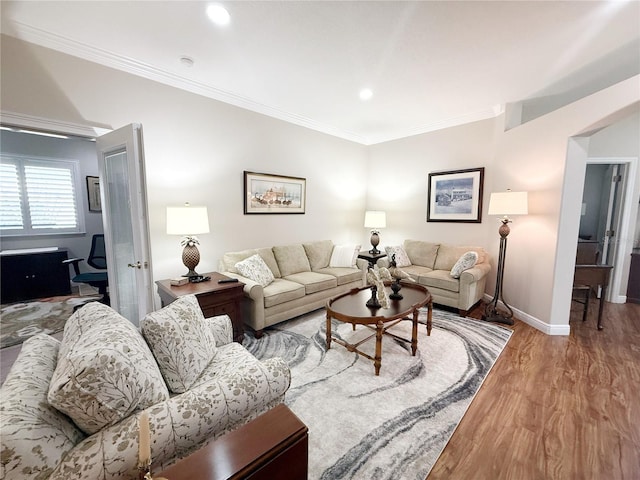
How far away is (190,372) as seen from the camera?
144cm


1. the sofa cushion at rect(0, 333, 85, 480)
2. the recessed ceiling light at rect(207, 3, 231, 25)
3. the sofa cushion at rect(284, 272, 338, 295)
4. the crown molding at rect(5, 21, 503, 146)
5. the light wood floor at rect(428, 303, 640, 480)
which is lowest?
the light wood floor at rect(428, 303, 640, 480)

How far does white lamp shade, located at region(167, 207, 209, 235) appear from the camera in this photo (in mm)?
2629

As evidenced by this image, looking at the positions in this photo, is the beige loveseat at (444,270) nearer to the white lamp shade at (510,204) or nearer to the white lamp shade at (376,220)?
the white lamp shade at (376,220)

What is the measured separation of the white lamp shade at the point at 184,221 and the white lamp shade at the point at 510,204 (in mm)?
3362

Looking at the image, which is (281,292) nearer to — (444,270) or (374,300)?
(374,300)

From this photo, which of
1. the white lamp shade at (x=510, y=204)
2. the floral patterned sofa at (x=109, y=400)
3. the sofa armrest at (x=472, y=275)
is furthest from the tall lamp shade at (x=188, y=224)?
the white lamp shade at (x=510, y=204)

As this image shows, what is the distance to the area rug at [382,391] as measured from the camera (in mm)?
1552

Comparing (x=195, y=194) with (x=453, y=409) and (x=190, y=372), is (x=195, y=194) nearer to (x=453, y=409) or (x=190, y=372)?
(x=190, y=372)

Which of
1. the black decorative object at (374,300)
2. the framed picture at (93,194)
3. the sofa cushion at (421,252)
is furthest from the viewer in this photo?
the framed picture at (93,194)

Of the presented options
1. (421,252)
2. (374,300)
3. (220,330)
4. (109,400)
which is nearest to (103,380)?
(109,400)

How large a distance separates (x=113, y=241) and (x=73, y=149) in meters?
3.34

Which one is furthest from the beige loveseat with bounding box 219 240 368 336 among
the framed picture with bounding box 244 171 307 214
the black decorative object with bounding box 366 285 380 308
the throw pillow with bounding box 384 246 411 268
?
the black decorative object with bounding box 366 285 380 308

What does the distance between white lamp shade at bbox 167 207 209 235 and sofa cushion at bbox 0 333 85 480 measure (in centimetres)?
168

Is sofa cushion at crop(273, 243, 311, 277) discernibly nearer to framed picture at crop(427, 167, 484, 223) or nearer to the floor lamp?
framed picture at crop(427, 167, 484, 223)
